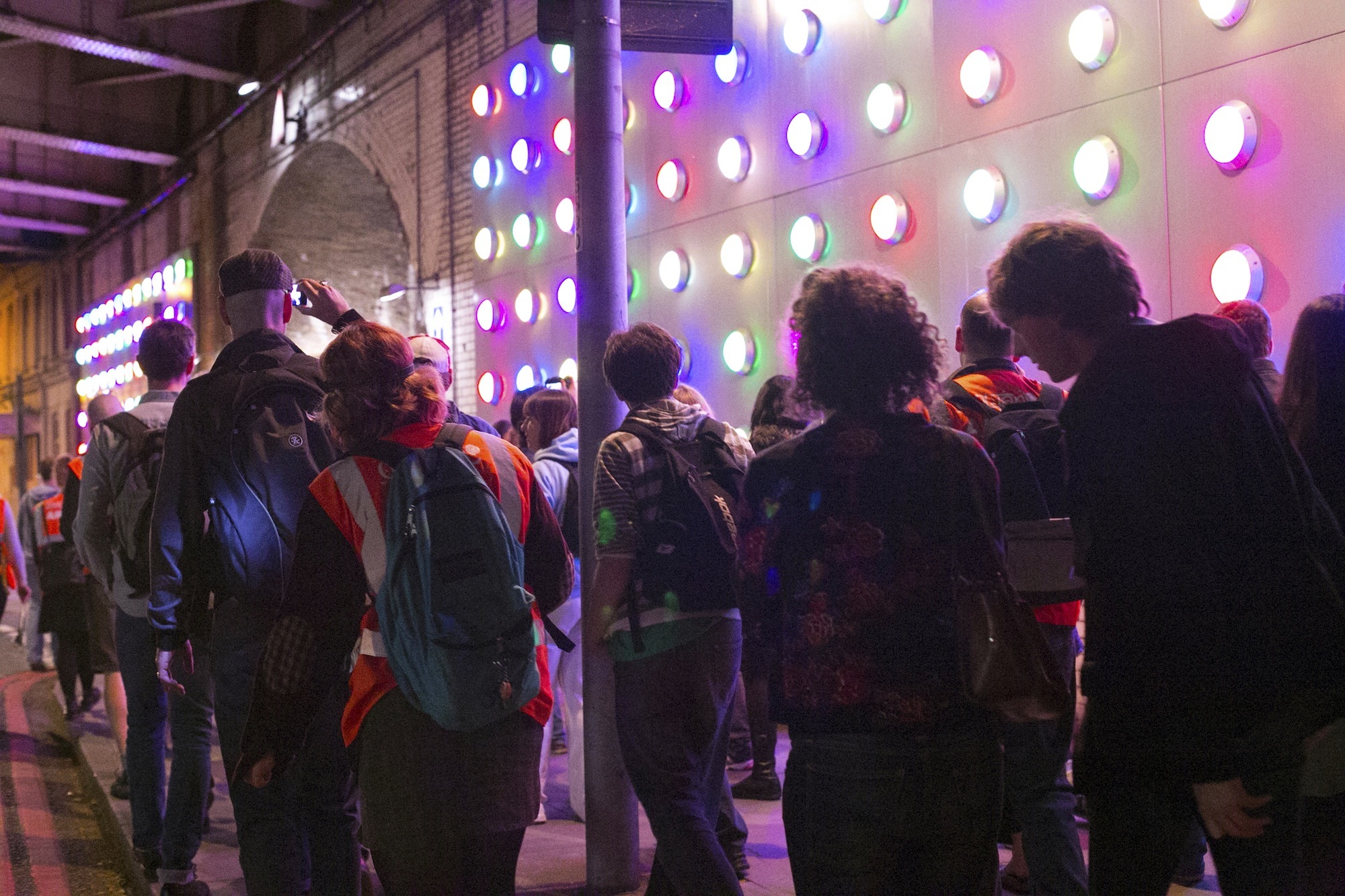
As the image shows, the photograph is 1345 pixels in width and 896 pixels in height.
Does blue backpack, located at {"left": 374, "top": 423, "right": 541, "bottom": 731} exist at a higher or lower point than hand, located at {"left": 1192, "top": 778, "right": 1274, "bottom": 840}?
higher

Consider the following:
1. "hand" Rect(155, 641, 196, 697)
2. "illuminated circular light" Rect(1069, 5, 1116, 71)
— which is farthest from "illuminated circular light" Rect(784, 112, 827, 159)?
"hand" Rect(155, 641, 196, 697)

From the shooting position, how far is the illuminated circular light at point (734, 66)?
23.1 ft

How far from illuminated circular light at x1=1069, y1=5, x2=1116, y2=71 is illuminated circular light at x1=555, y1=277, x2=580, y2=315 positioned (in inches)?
173

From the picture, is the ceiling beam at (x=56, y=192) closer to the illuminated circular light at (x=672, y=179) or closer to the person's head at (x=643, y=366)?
the illuminated circular light at (x=672, y=179)

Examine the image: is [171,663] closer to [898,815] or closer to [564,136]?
[898,815]

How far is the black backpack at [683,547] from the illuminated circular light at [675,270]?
4.82 m

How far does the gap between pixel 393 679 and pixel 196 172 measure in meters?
16.9

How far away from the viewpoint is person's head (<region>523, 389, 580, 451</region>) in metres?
4.58

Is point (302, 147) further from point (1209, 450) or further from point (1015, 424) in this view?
point (1209, 450)

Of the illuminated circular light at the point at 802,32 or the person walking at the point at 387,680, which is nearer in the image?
the person walking at the point at 387,680

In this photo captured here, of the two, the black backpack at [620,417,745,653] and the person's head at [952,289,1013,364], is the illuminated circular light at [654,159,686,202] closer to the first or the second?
the person's head at [952,289,1013,364]

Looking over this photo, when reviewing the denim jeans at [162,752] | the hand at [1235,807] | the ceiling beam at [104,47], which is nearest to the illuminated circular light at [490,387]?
the denim jeans at [162,752]

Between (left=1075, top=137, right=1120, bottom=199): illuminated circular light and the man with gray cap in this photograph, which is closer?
the man with gray cap

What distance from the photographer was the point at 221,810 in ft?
16.3
